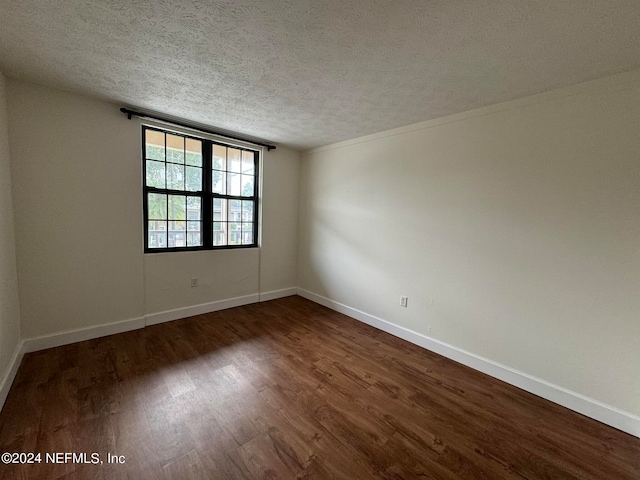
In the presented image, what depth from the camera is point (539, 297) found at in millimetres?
2193

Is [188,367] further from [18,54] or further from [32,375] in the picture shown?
[18,54]

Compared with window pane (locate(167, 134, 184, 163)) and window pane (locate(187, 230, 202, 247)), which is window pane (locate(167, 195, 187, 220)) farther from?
window pane (locate(167, 134, 184, 163))

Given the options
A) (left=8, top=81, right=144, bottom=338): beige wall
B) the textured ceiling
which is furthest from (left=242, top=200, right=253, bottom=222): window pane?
the textured ceiling

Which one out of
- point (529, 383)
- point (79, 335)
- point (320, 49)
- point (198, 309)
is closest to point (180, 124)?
point (320, 49)

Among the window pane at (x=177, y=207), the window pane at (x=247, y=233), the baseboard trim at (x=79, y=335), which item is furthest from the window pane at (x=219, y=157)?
the baseboard trim at (x=79, y=335)

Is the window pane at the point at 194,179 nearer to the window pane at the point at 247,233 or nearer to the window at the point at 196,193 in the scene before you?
the window at the point at 196,193

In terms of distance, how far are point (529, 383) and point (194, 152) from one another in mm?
4384

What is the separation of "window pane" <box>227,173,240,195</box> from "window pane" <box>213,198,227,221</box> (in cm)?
18

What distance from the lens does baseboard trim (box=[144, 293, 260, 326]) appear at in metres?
3.20

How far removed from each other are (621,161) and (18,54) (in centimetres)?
442

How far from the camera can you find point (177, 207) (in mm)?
3344

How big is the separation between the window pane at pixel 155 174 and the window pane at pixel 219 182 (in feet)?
2.09

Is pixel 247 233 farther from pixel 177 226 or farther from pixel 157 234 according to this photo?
pixel 157 234

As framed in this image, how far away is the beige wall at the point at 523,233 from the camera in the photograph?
1.86 meters
